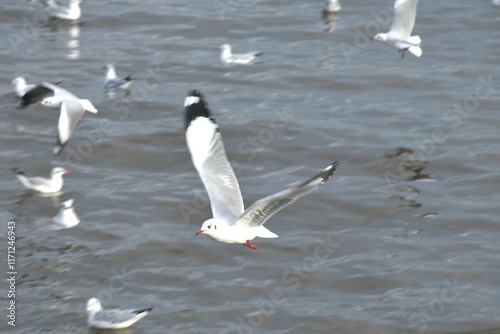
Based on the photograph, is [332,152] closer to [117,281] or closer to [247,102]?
[247,102]

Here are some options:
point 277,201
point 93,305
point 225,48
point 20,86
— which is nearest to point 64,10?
point 225,48

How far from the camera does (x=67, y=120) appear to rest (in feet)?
51.1

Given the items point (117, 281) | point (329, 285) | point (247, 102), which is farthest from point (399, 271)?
point (247, 102)

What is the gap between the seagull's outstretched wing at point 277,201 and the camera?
9.22m

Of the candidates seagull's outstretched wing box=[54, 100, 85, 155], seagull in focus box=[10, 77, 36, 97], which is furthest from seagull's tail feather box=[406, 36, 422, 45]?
seagull in focus box=[10, 77, 36, 97]

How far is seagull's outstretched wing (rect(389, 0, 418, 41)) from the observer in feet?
57.5

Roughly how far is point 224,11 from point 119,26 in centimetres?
216

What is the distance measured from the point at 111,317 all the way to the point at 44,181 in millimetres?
3791

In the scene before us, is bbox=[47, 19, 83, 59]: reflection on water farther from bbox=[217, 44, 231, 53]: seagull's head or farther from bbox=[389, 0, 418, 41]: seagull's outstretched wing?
bbox=[389, 0, 418, 41]: seagull's outstretched wing

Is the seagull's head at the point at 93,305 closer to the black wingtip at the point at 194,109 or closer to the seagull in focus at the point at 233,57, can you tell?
the black wingtip at the point at 194,109

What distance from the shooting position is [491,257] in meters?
12.6

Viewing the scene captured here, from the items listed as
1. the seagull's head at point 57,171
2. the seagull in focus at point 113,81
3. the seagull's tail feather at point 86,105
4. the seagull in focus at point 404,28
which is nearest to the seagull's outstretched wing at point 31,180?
the seagull's head at point 57,171

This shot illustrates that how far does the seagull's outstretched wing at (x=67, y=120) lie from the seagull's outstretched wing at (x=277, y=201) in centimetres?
579

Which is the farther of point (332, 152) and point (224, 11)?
point (224, 11)
